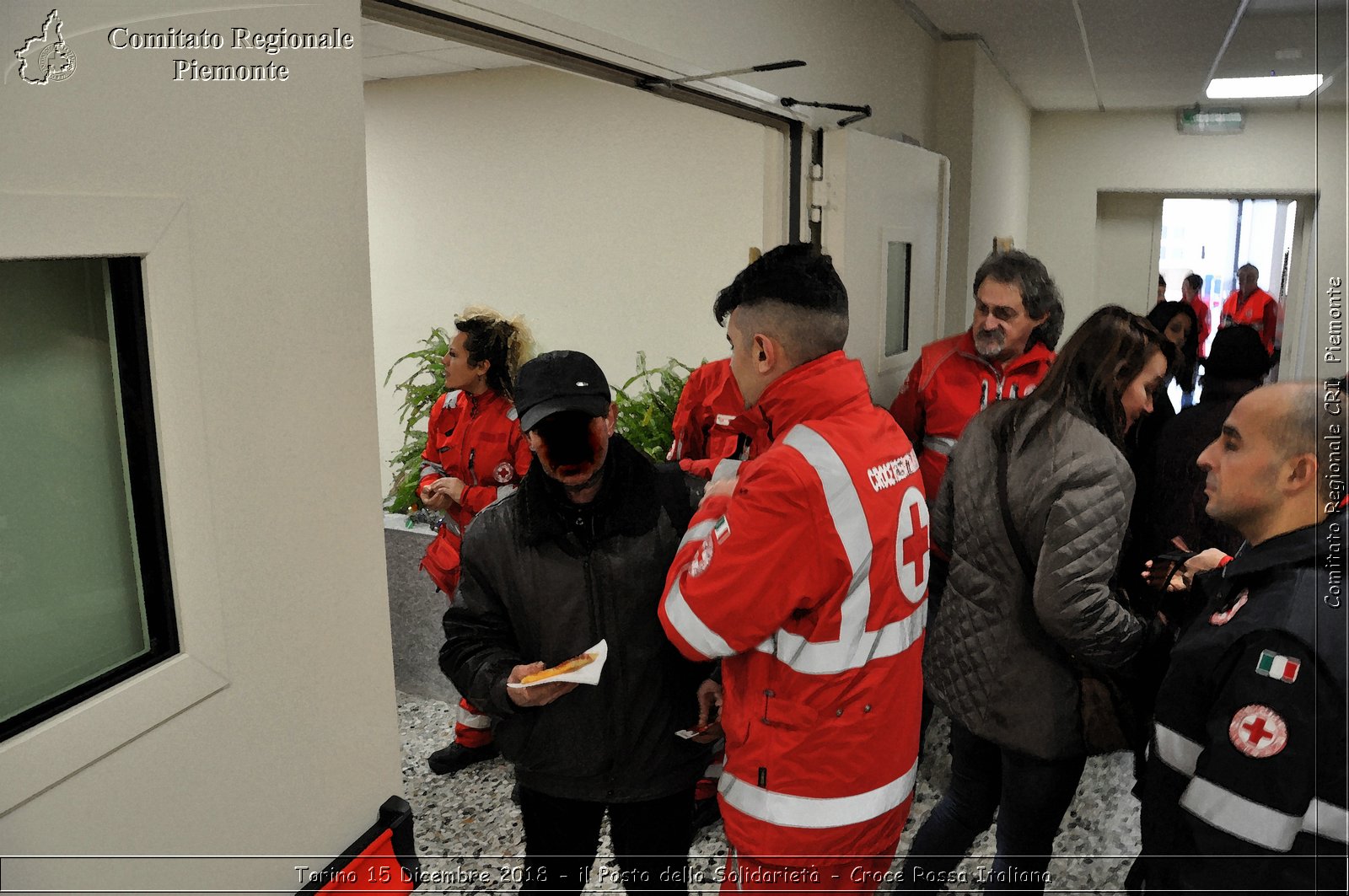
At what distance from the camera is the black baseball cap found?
157 cm

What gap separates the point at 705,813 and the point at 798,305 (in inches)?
72.2

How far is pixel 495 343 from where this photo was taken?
9.87ft

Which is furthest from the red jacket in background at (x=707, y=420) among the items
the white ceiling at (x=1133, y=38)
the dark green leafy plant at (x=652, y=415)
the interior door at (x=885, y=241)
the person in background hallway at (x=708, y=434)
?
the white ceiling at (x=1133, y=38)

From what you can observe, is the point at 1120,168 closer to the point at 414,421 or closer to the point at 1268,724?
the point at 414,421

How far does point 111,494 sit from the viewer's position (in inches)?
42.4

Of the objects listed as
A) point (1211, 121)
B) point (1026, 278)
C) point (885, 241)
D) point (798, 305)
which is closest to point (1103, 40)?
point (885, 241)

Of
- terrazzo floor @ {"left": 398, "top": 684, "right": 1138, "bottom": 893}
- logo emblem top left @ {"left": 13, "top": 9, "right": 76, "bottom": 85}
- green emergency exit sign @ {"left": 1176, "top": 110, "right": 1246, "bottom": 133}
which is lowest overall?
terrazzo floor @ {"left": 398, "top": 684, "right": 1138, "bottom": 893}

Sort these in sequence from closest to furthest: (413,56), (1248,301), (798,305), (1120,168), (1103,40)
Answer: (798,305), (413,56), (1103,40), (1248,301), (1120,168)

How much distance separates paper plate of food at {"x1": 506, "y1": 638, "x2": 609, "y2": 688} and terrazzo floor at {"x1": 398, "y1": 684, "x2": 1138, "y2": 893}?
3.97ft

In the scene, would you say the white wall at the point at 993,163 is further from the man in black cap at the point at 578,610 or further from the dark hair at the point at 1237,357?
the man in black cap at the point at 578,610

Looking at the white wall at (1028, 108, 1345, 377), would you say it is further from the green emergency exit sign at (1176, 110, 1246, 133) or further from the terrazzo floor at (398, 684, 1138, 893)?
the terrazzo floor at (398, 684, 1138, 893)

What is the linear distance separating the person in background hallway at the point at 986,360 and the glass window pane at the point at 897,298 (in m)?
0.86

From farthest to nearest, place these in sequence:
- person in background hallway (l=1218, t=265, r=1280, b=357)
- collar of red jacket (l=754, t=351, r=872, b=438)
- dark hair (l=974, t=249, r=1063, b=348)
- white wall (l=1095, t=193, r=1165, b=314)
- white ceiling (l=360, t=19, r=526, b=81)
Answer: white wall (l=1095, t=193, r=1165, b=314)
person in background hallway (l=1218, t=265, r=1280, b=357)
white ceiling (l=360, t=19, r=526, b=81)
dark hair (l=974, t=249, r=1063, b=348)
collar of red jacket (l=754, t=351, r=872, b=438)

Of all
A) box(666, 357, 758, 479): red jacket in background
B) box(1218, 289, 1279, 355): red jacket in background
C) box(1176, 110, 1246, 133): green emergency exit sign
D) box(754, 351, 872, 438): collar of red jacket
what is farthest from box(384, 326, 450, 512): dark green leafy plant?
box(1176, 110, 1246, 133): green emergency exit sign
